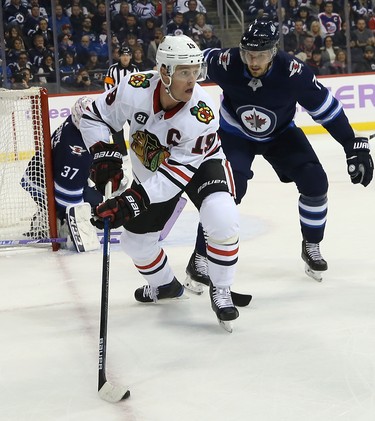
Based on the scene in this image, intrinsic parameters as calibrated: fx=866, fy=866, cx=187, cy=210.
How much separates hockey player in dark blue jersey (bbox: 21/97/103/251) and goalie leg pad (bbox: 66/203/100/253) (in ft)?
0.13

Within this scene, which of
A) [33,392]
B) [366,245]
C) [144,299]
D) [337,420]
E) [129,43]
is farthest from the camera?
[129,43]

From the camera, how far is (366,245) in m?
3.93

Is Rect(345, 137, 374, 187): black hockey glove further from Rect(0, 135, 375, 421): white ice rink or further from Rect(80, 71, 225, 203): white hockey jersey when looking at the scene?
Rect(80, 71, 225, 203): white hockey jersey

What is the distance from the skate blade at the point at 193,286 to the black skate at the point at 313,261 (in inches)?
18.2

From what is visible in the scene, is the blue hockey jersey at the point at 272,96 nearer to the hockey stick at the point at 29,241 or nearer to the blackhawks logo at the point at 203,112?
the blackhawks logo at the point at 203,112

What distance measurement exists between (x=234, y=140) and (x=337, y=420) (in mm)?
1482

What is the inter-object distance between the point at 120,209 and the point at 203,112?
0.40 m

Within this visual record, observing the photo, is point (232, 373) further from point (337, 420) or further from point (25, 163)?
point (25, 163)

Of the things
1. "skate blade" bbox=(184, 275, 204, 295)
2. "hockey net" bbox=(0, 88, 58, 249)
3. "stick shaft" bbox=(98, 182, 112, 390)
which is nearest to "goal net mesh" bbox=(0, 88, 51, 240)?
"hockey net" bbox=(0, 88, 58, 249)

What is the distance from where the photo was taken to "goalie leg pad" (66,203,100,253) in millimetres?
4012

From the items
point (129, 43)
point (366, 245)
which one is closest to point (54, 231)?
point (366, 245)

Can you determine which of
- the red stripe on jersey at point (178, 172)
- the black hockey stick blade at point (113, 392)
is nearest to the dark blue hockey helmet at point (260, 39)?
the red stripe on jersey at point (178, 172)

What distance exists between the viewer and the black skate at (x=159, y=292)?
306 centimetres

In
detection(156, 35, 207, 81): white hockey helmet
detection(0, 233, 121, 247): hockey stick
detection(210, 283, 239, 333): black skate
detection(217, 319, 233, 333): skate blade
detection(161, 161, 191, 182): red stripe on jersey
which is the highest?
detection(156, 35, 207, 81): white hockey helmet
